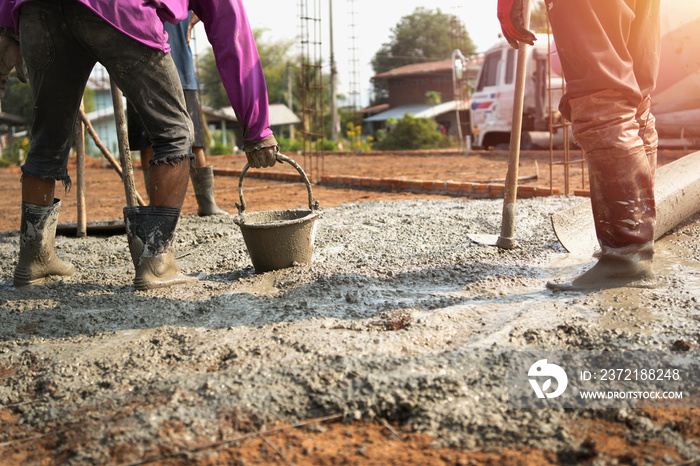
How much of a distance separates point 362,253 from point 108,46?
1.45 m

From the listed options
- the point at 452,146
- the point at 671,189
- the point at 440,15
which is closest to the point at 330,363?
the point at 671,189

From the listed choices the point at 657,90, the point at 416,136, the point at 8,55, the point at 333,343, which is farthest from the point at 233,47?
the point at 416,136

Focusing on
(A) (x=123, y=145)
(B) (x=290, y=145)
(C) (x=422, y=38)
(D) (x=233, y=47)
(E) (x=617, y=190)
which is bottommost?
(E) (x=617, y=190)

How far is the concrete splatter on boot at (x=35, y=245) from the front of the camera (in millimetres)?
2541

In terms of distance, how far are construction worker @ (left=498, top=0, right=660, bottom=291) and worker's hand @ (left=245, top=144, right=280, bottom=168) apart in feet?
3.76

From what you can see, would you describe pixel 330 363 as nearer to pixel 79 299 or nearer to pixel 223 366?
pixel 223 366

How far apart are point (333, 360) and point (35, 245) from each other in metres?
1.68

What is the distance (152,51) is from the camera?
2195mm

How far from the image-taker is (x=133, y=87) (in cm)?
221

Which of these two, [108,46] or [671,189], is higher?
[108,46]

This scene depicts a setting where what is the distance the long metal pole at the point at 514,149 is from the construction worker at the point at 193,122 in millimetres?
1767

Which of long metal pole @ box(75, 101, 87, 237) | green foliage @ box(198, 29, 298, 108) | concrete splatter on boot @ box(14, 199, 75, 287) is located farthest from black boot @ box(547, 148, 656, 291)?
green foliage @ box(198, 29, 298, 108)

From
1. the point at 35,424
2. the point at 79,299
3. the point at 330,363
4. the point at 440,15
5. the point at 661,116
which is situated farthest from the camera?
the point at 440,15

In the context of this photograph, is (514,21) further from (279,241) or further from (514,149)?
(279,241)
